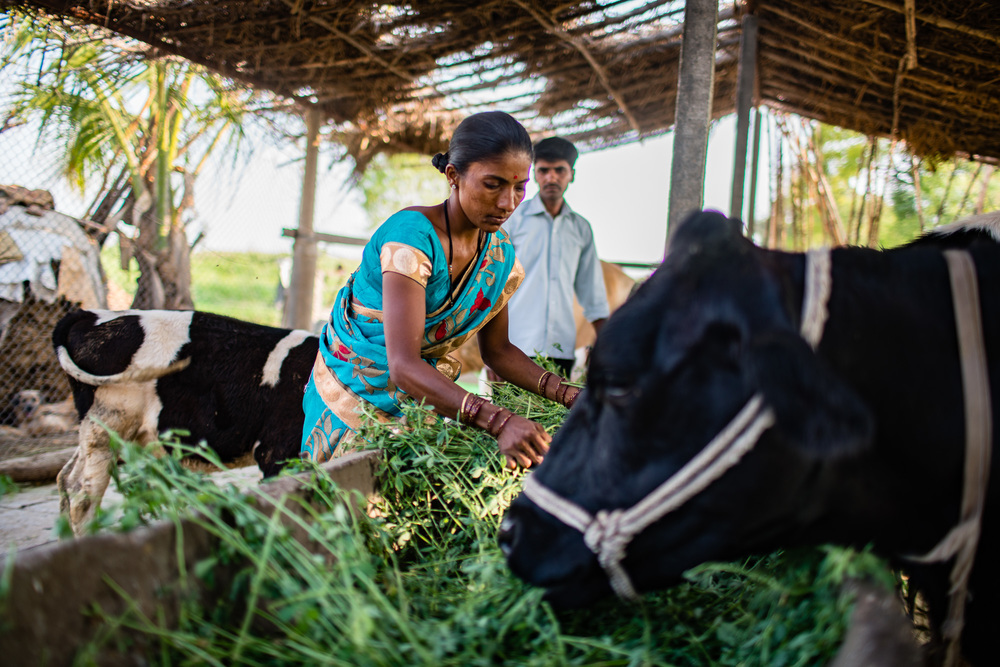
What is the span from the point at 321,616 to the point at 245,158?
21.4 ft

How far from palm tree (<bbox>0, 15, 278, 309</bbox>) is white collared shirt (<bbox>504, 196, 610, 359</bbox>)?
363 cm

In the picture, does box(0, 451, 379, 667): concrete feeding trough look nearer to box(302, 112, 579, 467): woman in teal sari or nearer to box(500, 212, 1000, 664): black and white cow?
box(500, 212, 1000, 664): black and white cow

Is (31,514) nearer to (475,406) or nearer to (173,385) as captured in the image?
(173,385)

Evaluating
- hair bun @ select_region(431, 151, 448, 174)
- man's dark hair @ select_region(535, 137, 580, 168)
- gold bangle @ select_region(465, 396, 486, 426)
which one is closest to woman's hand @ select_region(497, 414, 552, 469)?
gold bangle @ select_region(465, 396, 486, 426)

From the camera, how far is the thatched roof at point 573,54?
484 centimetres

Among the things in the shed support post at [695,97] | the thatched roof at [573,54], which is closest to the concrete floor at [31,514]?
the shed support post at [695,97]

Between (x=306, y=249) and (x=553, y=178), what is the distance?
356 cm

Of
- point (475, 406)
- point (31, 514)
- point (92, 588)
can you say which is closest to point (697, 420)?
point (475, 406)

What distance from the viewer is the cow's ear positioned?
1021mm

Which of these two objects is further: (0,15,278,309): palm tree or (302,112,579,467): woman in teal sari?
(0,15,278,309): palm tree

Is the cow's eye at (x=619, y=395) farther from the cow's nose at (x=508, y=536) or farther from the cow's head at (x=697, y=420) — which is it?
the cow's nose at (x=508, y=536)

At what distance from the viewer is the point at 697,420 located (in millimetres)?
1190

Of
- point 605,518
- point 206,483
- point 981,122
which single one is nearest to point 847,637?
point 605,518

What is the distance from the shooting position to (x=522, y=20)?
17.0 feet
